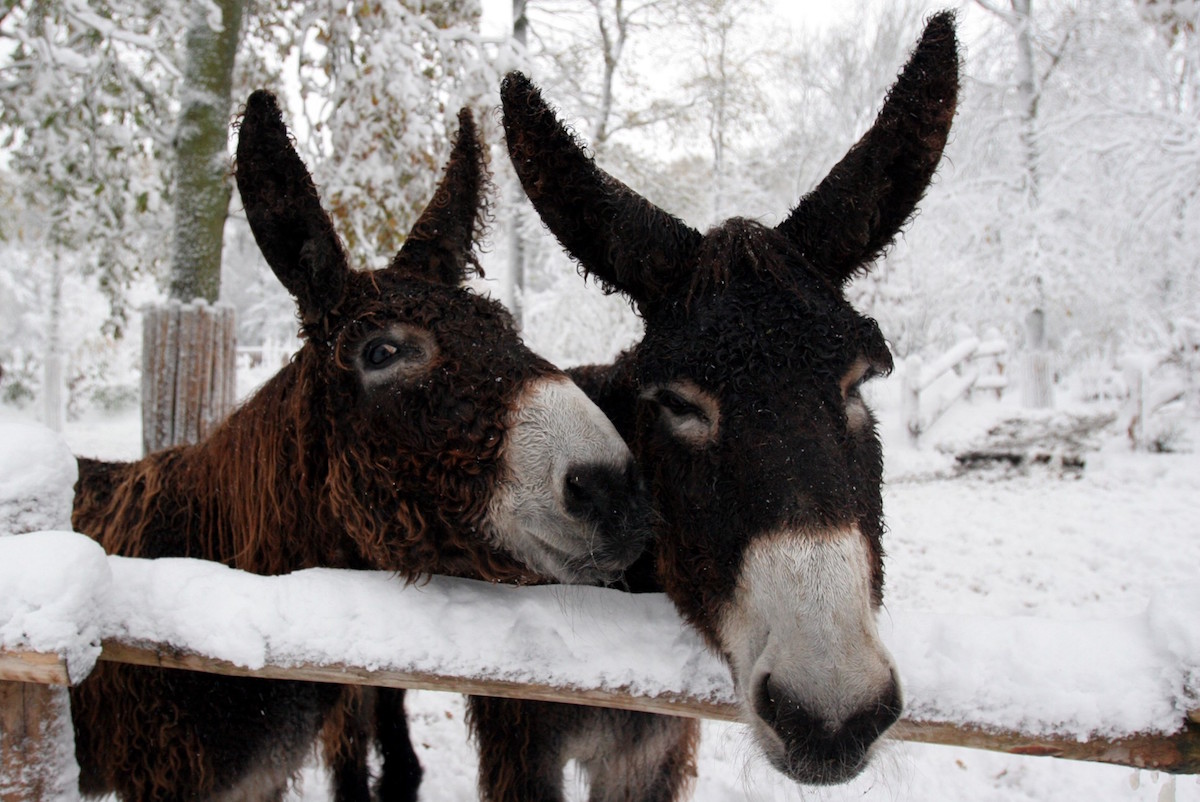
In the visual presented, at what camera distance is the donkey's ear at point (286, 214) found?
203 centimetres

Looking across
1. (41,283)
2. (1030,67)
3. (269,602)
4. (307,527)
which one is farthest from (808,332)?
(41,283)

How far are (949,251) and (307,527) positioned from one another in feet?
61.0

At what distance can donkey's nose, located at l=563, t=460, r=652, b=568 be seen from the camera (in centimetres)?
166

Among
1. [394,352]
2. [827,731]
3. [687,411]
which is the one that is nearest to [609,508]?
[687,411]

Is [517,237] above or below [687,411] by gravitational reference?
above

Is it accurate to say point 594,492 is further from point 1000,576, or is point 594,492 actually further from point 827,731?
point 1000,576

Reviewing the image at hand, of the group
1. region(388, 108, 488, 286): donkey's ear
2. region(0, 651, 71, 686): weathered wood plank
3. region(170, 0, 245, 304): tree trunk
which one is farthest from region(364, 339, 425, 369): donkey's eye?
region(170, 0, 245, 304): tree trunk

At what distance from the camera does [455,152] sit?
290 centimetres

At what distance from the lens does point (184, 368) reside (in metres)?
5.33

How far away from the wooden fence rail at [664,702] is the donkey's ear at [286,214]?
104 centimetres

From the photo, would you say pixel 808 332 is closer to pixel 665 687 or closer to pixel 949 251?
pixel 665 687

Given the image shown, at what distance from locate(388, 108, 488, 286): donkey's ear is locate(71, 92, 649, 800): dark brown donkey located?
30 millimetres

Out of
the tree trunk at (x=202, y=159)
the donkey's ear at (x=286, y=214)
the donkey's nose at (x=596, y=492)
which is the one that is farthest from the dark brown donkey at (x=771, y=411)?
the tree trunk at (x=202, y=159)

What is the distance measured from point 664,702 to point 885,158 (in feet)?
5.14
